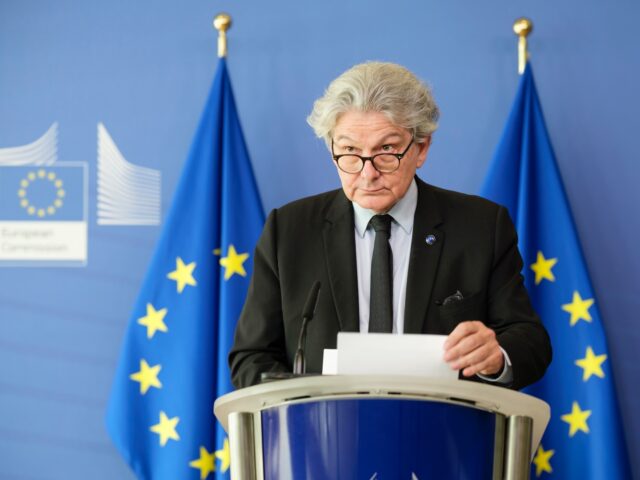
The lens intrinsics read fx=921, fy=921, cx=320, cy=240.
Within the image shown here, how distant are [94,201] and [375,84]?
1.91 m

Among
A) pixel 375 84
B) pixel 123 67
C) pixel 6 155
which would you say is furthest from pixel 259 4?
pixel 375 84

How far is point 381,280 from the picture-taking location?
2.06m

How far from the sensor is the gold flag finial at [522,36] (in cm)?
354

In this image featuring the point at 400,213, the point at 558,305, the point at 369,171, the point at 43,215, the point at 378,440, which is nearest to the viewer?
the point at 378,440

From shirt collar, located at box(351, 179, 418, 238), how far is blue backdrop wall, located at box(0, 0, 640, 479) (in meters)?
1.44

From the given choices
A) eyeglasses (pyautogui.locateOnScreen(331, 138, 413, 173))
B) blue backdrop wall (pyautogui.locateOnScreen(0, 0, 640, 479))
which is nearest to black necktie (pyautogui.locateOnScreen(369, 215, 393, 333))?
eyeglasses (pyautogui.locateOnScreen(331, 138, 413, 173))

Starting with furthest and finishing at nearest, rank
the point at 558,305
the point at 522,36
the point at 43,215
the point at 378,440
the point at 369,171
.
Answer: the point at 43,215 → the point at 522,36 → the point at 558,305 → the point at 369,171 → the point at 378,440

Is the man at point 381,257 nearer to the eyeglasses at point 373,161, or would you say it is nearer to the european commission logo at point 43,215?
the eyeglasses at point 373,161

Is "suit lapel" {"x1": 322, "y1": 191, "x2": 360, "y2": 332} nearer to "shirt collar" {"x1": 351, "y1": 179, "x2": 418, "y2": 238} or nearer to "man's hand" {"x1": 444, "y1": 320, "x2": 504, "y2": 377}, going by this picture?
"shirt collar" {"x1": 351, "y1": 179, "x2": 418, "y2": 238}

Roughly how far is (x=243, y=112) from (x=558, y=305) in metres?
1.43

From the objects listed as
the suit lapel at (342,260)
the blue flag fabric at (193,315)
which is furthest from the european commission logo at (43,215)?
the suit lapel at (342,260)

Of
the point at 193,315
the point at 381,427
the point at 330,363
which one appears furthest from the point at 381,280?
the point at 193,315

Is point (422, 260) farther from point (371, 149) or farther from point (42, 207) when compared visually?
point (42, 207)

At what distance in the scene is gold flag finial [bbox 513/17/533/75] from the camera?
11.6ft
